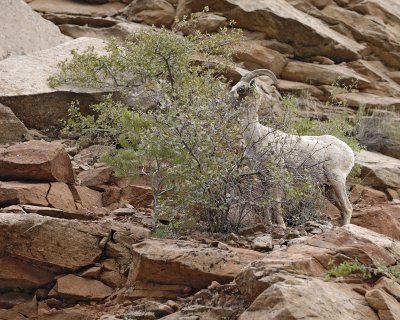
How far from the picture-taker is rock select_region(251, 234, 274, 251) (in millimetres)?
6918

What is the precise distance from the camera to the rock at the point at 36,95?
11805mm

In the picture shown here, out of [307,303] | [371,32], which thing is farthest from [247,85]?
[371,32]

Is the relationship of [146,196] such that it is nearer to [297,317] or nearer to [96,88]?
[96,88]

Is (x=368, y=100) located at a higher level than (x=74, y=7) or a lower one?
lower

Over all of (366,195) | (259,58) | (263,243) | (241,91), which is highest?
(241,91)

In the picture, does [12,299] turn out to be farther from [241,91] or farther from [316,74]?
[316,74]

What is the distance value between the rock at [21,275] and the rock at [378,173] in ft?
25.9

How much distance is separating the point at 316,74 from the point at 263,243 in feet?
37.5

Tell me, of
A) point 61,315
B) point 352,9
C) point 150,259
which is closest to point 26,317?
point 61,315

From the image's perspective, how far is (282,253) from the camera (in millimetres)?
6047

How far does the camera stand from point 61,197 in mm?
8680

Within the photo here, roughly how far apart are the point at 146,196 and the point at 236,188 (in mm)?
2154

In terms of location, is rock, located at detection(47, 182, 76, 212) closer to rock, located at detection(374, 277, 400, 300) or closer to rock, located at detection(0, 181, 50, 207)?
rock, located at detection(0, 181, 50, 207)

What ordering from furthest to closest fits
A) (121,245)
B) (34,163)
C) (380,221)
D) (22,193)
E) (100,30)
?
(100,30), (380,221), (34,163), (22,193), (121,245)
